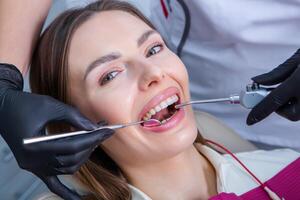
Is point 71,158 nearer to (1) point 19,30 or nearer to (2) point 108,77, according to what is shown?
(2) point 108,77

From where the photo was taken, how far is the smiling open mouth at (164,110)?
1184 millimetres

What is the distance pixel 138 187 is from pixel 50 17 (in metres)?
0.72

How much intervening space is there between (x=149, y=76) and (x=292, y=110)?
1.06 ft

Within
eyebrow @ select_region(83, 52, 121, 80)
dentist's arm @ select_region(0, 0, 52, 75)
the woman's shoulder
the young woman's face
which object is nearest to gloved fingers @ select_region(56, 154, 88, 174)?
the young woman's face

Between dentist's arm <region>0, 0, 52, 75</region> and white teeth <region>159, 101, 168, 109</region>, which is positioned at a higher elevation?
dentist's arm <region>0, 0, 52, 75</region>

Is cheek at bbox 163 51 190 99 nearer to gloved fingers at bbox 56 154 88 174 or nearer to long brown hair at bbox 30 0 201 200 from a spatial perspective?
long brown hair at bbox 30 0 201 200

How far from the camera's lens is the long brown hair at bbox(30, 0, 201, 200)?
1271mm

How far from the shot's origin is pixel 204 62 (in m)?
1.54

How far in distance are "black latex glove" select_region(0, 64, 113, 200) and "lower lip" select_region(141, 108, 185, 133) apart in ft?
0.47

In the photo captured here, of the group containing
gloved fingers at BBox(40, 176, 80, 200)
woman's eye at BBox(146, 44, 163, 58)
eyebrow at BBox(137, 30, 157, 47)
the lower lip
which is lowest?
gloved fingers at BBox(40, 176, 80, 200)

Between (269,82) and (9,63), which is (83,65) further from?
(269,82)

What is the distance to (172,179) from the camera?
128 cm

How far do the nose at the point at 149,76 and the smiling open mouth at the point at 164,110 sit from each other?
5cm

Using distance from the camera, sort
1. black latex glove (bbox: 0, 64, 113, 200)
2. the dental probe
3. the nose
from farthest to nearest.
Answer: the nose → black latex glove (bbox: 0, 64, 113, 200) → the dental probe
